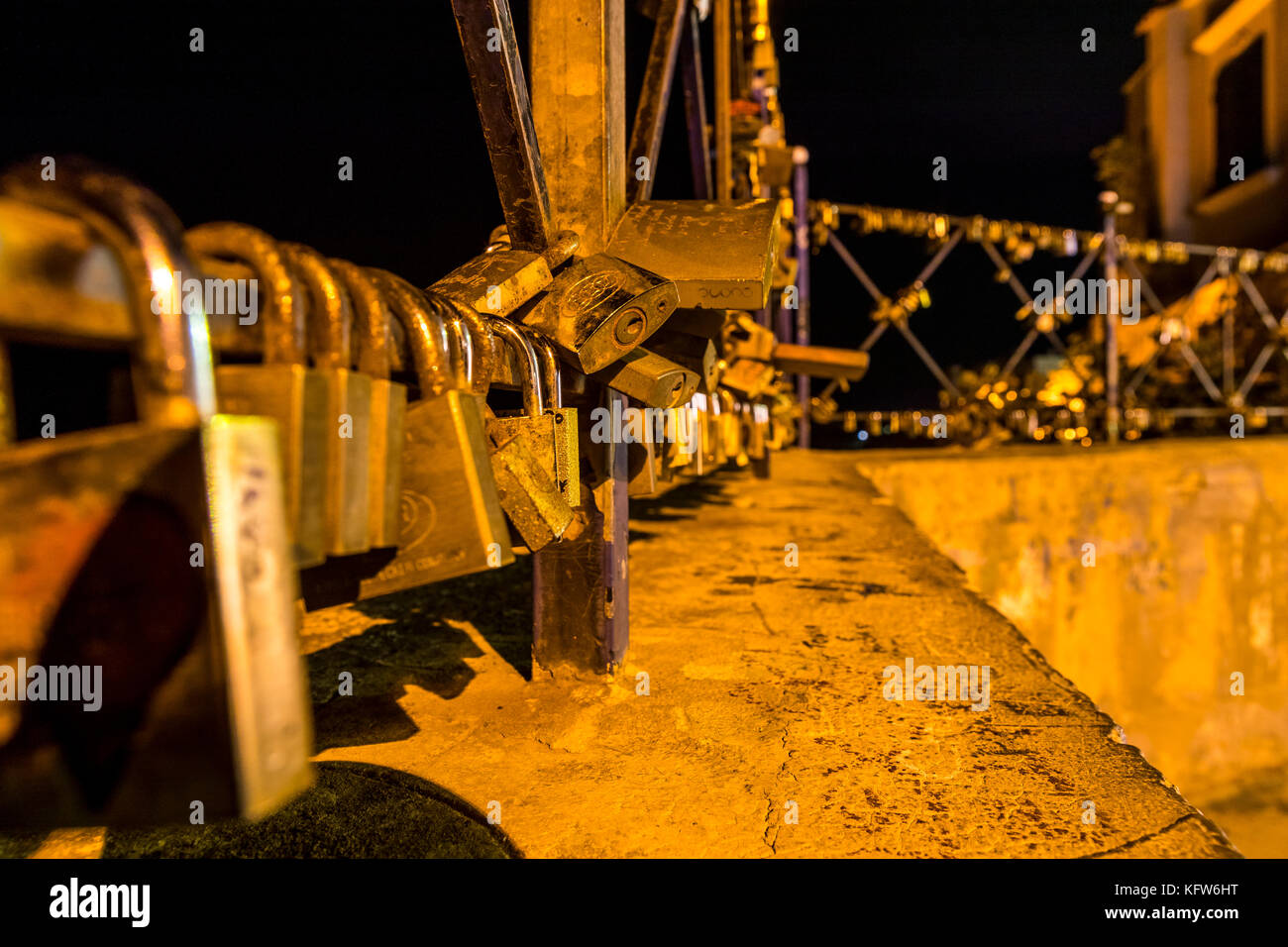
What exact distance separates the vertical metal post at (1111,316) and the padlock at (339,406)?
12936 millimetres

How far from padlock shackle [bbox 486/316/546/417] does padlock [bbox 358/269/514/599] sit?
1.25 ft

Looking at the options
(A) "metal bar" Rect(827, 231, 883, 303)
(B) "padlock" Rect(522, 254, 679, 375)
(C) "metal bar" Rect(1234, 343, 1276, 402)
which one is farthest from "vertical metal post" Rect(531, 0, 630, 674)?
(C) "metal bar" Rect(1234, 343, 1276, 402)

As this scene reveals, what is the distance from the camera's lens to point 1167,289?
18.4 metres

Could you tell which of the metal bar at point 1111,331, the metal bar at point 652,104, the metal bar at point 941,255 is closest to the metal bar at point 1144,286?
the metal bar at point 1111,331

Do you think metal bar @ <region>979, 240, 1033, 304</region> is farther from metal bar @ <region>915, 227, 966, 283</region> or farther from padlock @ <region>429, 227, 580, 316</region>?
padlock @ <region>429, 227, 580, 316</region>

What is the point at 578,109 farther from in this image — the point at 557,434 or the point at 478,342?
the point at 478,342

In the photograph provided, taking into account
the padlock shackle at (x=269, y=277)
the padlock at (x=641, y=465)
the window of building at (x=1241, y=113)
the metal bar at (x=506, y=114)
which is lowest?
the padlock at (x=641, y=465)

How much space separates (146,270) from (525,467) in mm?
862

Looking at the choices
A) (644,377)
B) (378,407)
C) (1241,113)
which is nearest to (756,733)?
(644,377)

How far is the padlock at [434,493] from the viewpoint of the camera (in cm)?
89

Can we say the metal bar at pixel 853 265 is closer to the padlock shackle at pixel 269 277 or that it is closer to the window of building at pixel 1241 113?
the window of building at pixel 1241 113

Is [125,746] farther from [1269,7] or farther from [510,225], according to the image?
[1269,7]
